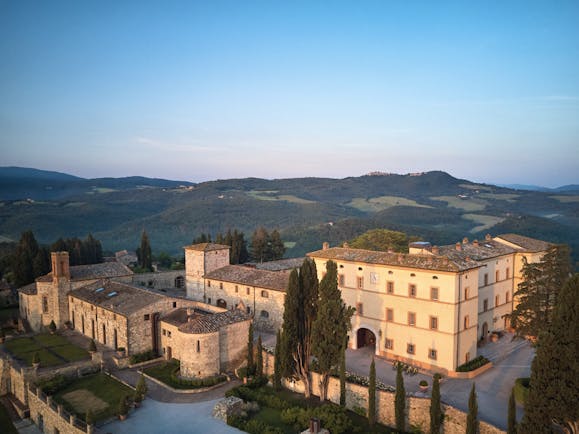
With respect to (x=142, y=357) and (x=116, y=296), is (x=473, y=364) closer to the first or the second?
(x=142, y=357)

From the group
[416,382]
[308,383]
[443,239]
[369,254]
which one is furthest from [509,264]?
[443,239]

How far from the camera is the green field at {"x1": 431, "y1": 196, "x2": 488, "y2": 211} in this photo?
137262mm

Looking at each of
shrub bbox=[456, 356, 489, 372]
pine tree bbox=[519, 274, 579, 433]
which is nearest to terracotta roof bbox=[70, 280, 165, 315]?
shrub bbox=[456, 356, 489, 372]

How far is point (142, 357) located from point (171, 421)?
11.0 m

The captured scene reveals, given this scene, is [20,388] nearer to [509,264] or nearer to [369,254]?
[369,254]

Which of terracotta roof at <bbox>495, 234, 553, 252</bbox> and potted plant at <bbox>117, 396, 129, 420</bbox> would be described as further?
terracotta roof at <bbox>495, 234, 553, 252</bbox>

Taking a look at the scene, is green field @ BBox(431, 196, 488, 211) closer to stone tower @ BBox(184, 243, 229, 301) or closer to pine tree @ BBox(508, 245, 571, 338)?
stone tower @ BBox(184, 243, 229, 301)

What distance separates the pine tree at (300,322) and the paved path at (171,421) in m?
5.71

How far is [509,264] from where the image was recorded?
37938mm

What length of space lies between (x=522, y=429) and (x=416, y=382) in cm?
1001

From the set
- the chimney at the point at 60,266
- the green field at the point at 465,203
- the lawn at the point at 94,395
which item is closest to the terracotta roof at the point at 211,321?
the lawn at the point at 94,395

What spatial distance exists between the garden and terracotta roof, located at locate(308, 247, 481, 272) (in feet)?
75.5

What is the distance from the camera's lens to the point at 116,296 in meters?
40.1

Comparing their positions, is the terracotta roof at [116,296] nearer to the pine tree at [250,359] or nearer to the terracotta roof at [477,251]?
the pine tree at [250,359]
